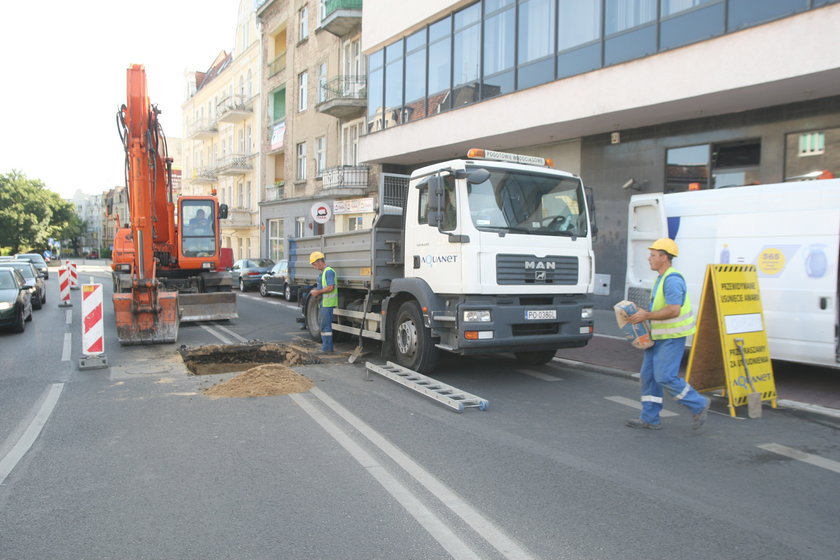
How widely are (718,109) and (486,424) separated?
10360 mm

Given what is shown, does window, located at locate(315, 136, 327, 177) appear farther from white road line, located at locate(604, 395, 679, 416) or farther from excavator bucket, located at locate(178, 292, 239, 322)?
white road line, located at locate(604, 395, 679, 416)

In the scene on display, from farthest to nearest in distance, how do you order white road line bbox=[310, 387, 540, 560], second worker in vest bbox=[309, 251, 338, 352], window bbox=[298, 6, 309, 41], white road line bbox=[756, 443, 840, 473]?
window bbox=[298, 6, 309, 41] < second worker in vest bbox=[309, 251, 338, 352] < white road line bbox=[756, 443, 840, 473] < white road line bbox=[310, 387, 540, 560]

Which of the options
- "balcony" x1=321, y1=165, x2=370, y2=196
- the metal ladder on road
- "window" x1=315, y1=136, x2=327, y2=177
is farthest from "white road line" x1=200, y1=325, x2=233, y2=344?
"window" x1=315, y1=136, x2=327, y2=177

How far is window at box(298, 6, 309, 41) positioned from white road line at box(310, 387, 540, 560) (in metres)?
29.8

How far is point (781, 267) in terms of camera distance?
755 cm

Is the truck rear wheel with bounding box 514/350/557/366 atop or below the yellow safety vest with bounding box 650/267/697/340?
below

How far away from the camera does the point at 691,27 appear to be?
40.3 ft

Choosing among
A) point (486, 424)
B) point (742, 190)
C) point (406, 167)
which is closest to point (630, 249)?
point (742, 190)

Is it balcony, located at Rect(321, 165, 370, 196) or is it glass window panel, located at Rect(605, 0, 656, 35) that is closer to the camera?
glass window panel, located at Rect(605, 0, 656, 35)

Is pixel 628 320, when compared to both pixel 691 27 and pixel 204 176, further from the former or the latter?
pixel 204 176

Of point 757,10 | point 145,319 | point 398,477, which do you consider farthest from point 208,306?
point 757,10

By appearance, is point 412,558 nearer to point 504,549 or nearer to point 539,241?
point 504,549

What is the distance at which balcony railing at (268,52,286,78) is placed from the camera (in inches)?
1361

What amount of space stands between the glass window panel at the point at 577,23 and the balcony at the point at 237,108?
27.9 metres
